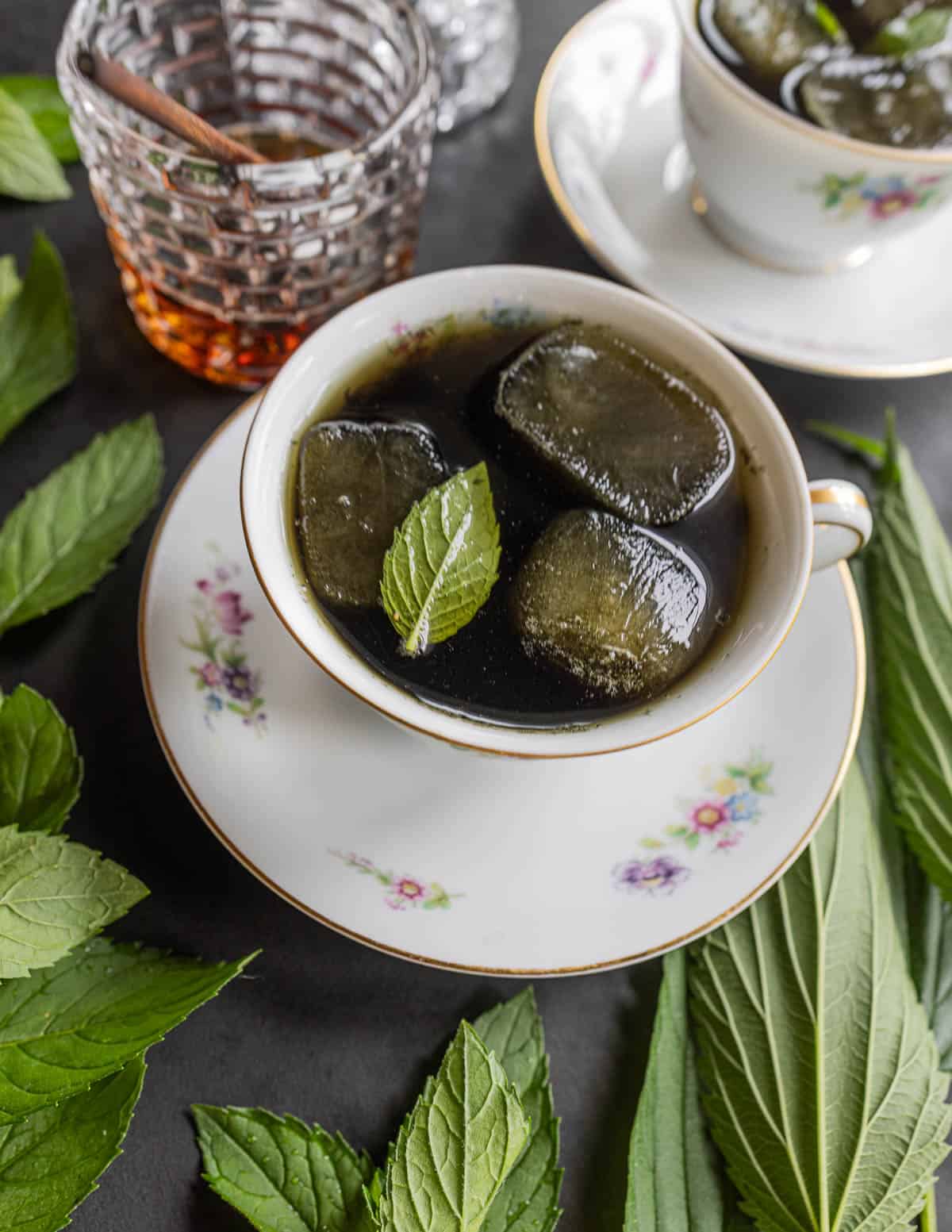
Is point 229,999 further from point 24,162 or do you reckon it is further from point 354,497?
point 24,162

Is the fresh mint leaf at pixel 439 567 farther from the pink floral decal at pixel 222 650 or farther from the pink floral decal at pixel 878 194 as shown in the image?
the pink floral decal at pixel 878 194

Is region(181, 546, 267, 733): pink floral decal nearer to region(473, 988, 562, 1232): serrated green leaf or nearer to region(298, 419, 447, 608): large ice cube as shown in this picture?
region(298, 419, 447, 608): large ice cube

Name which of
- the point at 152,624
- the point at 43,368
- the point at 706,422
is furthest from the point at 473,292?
the point at 43,368

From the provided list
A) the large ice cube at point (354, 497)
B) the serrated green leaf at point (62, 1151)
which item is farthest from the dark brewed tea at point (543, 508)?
the serrated green leaf at point (62, 1151)

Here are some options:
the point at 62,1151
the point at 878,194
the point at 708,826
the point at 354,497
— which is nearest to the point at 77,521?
the point at 354,497

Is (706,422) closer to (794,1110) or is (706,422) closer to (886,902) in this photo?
(886,902)

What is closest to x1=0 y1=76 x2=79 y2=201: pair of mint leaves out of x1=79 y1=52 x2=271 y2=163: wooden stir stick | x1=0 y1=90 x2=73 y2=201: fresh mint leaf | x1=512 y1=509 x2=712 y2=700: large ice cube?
x1=0 y1=90 x2=73 y2=201: fresh mint leaf
